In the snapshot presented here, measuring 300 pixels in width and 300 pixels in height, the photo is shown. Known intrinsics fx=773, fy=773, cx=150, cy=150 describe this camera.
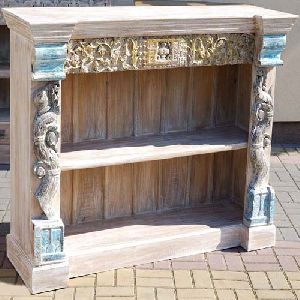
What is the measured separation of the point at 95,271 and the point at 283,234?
155cm

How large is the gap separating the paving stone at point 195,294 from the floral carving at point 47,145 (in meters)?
0.90

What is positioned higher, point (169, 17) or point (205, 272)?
point (169, 17)

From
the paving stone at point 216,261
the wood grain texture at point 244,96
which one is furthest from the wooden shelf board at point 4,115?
the paving stone at point 216,261

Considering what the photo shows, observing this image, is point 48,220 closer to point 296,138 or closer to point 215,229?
point 215,229

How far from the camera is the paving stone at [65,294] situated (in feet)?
15.2

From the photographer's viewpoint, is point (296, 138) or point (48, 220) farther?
point (296, 138)

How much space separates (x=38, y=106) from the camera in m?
4.43

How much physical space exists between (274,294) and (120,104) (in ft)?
5.34

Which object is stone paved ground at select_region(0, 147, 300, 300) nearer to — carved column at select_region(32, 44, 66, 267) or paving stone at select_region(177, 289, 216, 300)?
paving stone at select_region(177, 289, 216, 300)

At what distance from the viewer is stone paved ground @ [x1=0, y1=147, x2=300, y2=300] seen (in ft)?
15.4

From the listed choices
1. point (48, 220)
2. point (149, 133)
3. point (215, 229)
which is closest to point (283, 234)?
point (215, 229)

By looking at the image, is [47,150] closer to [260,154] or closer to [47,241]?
[47,241]

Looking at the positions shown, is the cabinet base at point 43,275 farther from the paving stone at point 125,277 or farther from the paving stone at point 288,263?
the paving stone at point 288,263

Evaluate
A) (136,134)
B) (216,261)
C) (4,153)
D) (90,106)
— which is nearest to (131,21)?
(90,106)
